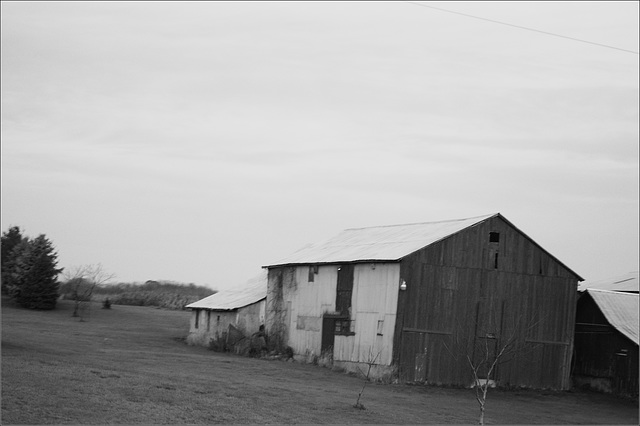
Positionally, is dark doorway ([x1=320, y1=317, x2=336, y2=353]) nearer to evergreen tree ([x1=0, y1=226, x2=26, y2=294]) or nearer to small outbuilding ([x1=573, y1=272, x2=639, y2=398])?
small outbuilding ([x1=573, y1=272, x2=639, y2=398])

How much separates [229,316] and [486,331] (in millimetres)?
17152

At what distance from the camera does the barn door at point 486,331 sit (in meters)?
37.5

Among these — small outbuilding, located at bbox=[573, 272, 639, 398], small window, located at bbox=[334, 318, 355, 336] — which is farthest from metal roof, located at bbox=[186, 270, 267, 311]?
small outbuilding, located at bbox=[573, 272, 639, 398]

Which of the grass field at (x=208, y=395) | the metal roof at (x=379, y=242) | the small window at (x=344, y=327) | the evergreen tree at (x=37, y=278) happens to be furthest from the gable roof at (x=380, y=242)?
the evergreen tree at (x=37, y=278)

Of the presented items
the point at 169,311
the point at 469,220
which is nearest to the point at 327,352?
the point at 469,220

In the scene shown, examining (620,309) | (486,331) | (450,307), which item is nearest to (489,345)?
(486,331)

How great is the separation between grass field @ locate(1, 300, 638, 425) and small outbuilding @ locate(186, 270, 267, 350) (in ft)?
8.18

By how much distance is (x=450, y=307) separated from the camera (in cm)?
3725

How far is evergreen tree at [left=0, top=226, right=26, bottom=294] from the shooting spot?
224 feet

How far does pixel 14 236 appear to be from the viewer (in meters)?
84.6

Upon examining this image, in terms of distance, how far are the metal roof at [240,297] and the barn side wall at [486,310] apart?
14030 mm

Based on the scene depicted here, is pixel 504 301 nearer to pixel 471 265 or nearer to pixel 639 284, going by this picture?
pixel 471 265

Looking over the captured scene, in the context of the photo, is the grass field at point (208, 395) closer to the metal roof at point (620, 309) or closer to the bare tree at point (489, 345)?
the bare tree at point (489, 345)

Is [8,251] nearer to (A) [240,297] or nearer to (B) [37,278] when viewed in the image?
(B) [37,278]
